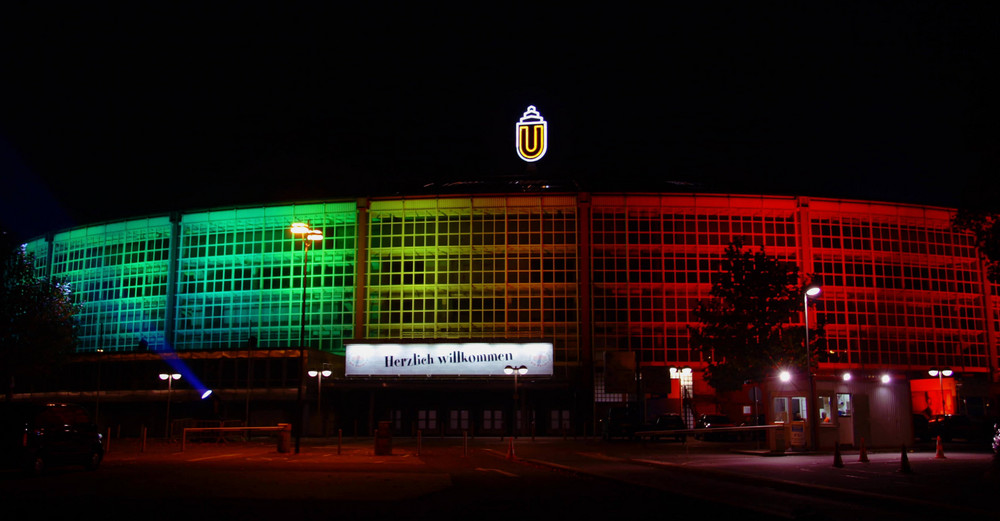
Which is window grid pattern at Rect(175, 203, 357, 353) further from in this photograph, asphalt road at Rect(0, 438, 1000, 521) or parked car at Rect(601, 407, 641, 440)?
asphalt road at Rect(0, 438, 1000, 521)

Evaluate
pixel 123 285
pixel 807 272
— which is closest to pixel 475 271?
pixel 807 272

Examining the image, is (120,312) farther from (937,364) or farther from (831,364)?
(937,364)

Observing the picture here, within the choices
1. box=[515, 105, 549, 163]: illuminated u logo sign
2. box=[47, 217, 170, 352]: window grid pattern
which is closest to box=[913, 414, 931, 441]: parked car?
box=[515, 105, 549, 163]: illuminated u logo sign

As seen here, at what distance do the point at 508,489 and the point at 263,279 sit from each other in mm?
46479

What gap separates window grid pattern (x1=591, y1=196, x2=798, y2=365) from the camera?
195 feet

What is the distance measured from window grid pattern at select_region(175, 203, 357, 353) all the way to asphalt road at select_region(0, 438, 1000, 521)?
31.4 m

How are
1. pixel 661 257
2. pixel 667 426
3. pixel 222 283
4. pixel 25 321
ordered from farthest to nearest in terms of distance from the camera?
1. pixel 222 283
2. pixel 661 257
3. pixel 667 426
4. pixel 25 321

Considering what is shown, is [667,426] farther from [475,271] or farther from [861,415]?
[475,271]

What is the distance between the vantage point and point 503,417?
59250 mm

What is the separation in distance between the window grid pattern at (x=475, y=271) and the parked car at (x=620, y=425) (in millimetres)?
10137

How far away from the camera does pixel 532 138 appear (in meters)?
62.9

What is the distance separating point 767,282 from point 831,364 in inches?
693

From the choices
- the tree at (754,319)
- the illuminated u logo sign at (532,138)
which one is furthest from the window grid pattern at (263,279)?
the tree at (754,319)

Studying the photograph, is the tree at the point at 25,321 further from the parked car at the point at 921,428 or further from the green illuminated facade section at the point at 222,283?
the parked car at the point at 921,428
